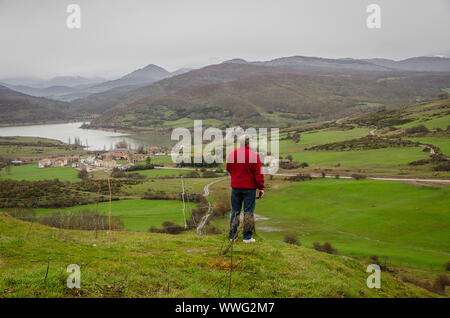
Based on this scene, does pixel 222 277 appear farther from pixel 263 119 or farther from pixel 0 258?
pixel 263 119

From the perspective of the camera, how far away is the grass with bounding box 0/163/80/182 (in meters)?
58.1

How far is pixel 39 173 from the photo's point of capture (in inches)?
2532

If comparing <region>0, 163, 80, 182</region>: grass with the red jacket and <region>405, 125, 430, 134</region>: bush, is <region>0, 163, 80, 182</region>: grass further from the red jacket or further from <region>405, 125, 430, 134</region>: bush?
<region>405, 125, 430, 134</region>: bush

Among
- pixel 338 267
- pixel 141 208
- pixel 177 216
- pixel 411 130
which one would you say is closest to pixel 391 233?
pixel 177 216

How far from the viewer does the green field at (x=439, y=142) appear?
59.2 metres

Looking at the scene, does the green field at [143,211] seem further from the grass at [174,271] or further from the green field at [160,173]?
the green field at [160,173]

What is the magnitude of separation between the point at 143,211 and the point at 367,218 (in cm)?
2633

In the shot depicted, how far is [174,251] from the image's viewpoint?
7.40 m

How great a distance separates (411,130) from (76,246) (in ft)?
310

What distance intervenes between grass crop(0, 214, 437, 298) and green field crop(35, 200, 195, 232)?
67.7 feet

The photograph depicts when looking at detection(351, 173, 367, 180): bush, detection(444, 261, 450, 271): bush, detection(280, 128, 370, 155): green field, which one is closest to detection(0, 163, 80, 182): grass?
detection(351, 173, 367, 180): bush

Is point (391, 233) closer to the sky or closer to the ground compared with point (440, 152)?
closer to the ground

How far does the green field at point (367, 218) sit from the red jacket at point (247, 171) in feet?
54.1

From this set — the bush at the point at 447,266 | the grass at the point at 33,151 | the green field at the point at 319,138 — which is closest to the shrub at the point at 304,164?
the green field at the point at 319,138
